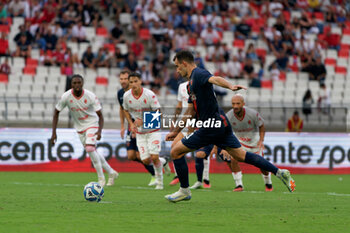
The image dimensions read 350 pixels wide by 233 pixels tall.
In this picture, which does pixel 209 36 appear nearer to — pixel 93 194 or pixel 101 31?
pixel 101 31

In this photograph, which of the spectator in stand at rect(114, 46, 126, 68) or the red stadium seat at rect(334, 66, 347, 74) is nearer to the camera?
the spectator in stand at rect(114, 46, 126, 68)

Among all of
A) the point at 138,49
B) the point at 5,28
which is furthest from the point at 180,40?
the point at 5,28

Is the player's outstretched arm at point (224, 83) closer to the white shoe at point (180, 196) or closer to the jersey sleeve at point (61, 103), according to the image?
the white shoe at point (180, 196)

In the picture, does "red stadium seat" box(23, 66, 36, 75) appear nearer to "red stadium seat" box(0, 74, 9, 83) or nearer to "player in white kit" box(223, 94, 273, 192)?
"red stadium seat" box(0, 74, 9, 83)

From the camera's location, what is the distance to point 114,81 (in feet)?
86.7

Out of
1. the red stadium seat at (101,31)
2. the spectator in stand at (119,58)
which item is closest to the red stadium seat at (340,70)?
the spectator in stand at (119,58)

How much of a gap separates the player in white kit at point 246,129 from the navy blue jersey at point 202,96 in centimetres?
376

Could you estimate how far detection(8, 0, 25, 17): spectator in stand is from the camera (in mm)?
27562

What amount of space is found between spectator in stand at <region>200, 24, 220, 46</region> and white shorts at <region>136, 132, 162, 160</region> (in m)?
15.1

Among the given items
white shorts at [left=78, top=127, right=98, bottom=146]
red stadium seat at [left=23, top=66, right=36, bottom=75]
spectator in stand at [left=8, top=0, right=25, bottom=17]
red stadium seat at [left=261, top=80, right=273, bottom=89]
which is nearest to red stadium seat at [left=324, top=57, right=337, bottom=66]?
red stadium seat at [left=261, top=80, right=273, bottom=89]

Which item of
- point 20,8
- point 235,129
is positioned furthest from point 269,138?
point 20,8

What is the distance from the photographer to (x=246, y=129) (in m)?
14.5

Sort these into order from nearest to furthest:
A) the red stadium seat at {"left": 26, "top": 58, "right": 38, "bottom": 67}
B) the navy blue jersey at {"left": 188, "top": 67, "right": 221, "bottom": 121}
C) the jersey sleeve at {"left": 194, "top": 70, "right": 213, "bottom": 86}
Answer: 1. the jersey sleeve at {"left": 194, "top": 70, "right": 213, "bottom": 86}
2. the navy blue jersey at {"left": 188, "top": 67, "right": 221, "bottom": 121}
3. the red stadium seat at {"left": 26, "top": 58, "right": 38, "bottom": 67}

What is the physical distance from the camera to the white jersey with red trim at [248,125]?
1440 centimetres
